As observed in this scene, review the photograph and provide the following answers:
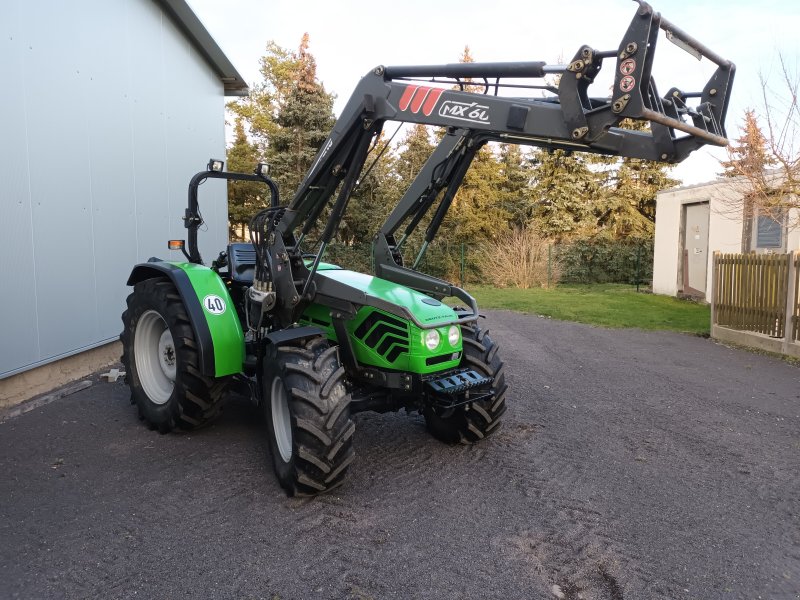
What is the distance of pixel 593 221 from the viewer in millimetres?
29984

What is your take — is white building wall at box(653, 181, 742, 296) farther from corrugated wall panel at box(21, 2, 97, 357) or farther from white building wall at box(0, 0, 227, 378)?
corrugated wall panel at box(21, 2, 97, 357)

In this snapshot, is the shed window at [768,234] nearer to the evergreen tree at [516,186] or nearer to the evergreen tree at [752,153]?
the evergreen tree at [752,153]

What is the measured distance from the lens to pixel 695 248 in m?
16.8

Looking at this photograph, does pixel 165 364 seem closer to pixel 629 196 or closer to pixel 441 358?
pixel 441 358

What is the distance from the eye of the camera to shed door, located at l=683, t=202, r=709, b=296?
16.4m

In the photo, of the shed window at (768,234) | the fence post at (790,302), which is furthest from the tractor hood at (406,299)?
the shed window at (768,234)

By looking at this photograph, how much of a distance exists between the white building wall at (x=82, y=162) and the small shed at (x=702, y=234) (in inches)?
450

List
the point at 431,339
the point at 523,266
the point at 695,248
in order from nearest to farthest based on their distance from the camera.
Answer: the point at 431,339 → the point at 695,248 → the point at 523,266

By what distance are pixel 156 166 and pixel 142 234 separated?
1.17 meters

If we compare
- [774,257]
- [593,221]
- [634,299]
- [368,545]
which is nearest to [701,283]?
[634,299]

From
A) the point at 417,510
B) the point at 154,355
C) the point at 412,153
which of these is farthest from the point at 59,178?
the point at 412,153

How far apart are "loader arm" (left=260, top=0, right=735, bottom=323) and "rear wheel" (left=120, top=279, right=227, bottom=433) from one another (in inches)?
34.0

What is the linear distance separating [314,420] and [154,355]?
258 centimetres

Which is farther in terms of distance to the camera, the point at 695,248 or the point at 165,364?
the point at 695,248
